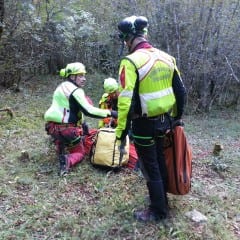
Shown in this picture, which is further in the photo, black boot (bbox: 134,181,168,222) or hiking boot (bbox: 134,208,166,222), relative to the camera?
hiking boot (bbox: 134,208,166,222)

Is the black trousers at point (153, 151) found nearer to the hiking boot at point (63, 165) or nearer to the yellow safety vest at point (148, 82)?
the yellow safety vest at point (148, 82)

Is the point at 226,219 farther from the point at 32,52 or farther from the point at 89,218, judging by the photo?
the point at 32,52

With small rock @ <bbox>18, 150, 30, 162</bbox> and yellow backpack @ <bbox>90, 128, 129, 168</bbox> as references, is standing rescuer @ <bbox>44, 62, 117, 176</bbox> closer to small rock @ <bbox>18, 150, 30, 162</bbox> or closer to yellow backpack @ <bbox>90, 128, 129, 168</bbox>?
yellow backpack @ <bbox>90, 128, 129, 168</bbox>

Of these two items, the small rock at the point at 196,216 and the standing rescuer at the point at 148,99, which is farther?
the small rock at the point at 196,216

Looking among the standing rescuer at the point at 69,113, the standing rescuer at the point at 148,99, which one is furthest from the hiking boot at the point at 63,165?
the standing rescuer at the point at 148,99

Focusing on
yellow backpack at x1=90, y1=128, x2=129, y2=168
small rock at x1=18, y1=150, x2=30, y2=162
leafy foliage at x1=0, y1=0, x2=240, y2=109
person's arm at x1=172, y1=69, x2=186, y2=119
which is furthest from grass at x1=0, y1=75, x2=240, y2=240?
leafy foliage at x1=0, y1=0, x2=240, y2=109

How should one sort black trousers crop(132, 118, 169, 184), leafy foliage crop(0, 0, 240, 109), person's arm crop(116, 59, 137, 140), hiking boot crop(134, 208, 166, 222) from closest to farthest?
person's arm crop(116, 59, 137, 140) → black trousers crop(132, 118, 169, 184) → hiking boot crop(134, 208, 166, 222) → leafy foliage crop(0, 0, 240, 109)

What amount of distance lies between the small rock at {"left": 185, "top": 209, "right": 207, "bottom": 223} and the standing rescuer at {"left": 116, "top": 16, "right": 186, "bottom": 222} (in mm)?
347

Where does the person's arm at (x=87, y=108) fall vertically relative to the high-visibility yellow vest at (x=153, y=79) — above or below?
below

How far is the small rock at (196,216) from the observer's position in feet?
13.2

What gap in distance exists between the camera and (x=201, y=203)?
4.45 metres

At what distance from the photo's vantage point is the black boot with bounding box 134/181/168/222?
378 cm

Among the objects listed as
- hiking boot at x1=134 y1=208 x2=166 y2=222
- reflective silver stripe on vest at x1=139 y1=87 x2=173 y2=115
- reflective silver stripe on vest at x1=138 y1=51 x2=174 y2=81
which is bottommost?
hiking boot at x1=134 y1=208 x2=166 y2=222

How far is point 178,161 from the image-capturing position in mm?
3877
